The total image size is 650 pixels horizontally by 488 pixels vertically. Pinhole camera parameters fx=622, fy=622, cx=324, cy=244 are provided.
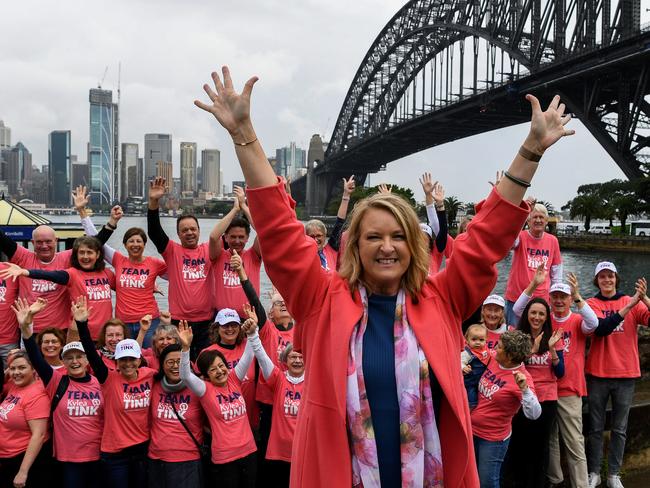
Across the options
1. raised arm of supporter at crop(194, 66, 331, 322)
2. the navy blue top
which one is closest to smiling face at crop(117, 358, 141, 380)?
raised arm of supporter at crop(194, 66, 331, 322)

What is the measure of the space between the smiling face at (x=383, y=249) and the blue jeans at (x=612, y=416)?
3.46 meters

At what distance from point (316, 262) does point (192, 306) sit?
3.40m

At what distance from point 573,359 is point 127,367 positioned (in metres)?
3.06

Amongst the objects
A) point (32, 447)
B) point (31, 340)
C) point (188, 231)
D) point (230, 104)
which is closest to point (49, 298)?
point (31, 340)

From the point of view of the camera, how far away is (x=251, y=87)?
5.96ft

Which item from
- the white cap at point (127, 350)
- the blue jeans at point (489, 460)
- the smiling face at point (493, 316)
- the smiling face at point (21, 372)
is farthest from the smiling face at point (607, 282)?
the smiling face at point (21, 372)

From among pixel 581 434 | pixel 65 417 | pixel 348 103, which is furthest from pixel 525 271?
pixel 348 103

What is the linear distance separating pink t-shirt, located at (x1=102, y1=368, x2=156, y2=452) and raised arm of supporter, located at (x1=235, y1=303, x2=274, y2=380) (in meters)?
0.57

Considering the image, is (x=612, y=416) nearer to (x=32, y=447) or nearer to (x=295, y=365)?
(x=295, y=365)

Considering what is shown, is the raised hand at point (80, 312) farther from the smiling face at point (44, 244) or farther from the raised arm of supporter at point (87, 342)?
the smiling face at point (44, 244)

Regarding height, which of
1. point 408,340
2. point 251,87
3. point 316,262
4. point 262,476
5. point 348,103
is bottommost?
point 262,476

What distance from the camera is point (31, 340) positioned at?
3.84 metres

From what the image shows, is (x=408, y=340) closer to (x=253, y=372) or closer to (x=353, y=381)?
(x=353, y=381)

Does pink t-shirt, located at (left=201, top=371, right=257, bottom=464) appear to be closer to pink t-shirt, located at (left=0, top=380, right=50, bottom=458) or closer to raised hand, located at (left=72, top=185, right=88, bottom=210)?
pink t-shirt, located at (left=0, top=380, right=50, bottom=458)
